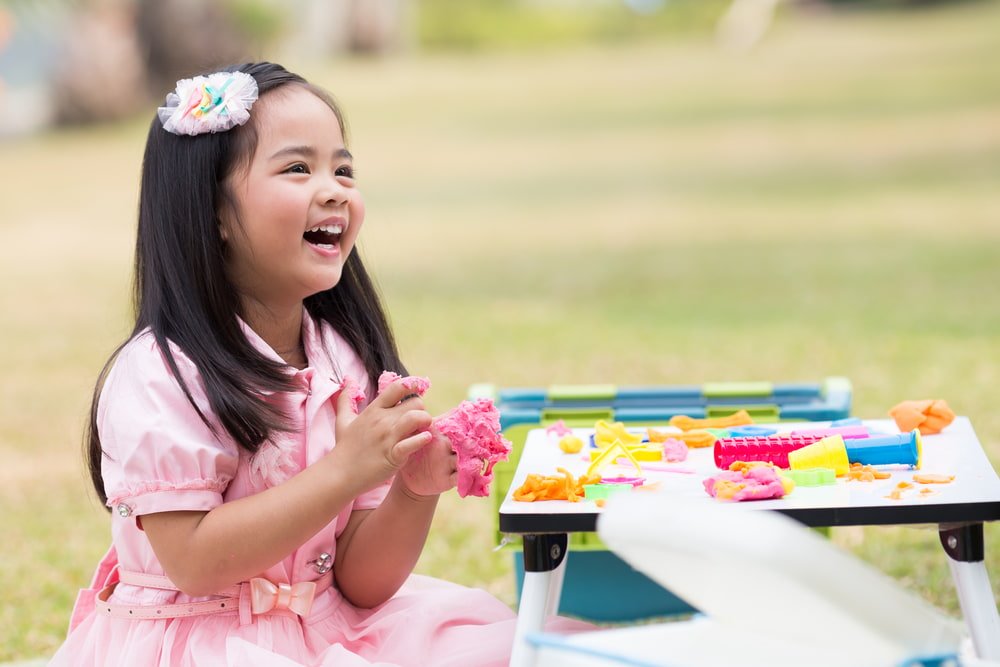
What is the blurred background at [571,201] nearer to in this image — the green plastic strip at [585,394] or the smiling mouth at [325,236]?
the green plastic strip at [585,394]

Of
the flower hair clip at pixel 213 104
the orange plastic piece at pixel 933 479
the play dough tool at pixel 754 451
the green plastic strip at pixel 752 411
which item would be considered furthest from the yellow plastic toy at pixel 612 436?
the flower hair clip at pixel 213 104

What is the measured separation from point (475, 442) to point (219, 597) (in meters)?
0.38

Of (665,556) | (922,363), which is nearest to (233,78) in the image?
(665,556)

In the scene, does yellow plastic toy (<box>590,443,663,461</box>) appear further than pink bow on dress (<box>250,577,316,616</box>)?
Yes

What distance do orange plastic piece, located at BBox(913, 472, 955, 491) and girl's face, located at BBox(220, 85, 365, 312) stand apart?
74 centimetres

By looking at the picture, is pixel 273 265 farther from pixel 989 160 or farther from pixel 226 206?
pixel 989 160

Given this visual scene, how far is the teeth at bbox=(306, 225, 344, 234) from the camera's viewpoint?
1.68 m

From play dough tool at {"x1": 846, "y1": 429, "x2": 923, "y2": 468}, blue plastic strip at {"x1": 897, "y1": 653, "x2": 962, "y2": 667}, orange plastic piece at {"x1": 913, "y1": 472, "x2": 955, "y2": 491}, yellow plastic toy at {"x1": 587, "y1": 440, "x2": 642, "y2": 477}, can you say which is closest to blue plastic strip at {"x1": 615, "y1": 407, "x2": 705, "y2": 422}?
yellow plastic toy at {"x1": 587, "y1": 440, "x2": 642, "y2": 477}

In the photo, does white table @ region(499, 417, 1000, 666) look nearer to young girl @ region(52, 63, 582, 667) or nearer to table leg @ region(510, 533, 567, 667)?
table leg @ region(510, 533, 567, 667)

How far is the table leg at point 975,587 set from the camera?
1411mm

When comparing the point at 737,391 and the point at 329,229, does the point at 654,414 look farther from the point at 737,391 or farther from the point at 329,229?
the point at 329,229

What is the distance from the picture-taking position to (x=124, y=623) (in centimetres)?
165

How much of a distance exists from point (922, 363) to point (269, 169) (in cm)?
379

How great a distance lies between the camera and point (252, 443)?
1614 millimetres
